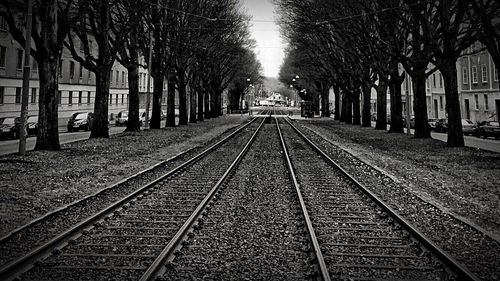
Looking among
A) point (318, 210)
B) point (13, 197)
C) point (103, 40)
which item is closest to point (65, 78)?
point (103, 40)

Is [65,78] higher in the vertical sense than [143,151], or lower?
higher

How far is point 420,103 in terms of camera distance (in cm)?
2397

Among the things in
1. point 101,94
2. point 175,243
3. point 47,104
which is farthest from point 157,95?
point 175,243

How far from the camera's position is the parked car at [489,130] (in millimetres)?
30753

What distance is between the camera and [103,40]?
71.3 feet

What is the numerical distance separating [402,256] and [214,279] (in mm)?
2576

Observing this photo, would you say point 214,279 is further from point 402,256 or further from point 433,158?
point 433,158

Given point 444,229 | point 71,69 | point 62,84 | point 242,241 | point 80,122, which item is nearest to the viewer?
point 242,241

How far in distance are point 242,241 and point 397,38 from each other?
21.3 metres

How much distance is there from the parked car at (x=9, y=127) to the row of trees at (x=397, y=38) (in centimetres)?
1958

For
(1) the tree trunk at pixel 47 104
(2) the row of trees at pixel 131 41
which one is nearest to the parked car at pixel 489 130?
(2) the row of trees at pixel 131 41

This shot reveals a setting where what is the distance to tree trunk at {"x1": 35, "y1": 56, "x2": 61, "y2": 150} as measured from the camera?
16.5 meters

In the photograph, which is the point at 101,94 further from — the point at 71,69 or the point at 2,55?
the point at 71,69

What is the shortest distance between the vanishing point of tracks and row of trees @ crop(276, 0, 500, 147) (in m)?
10.6
